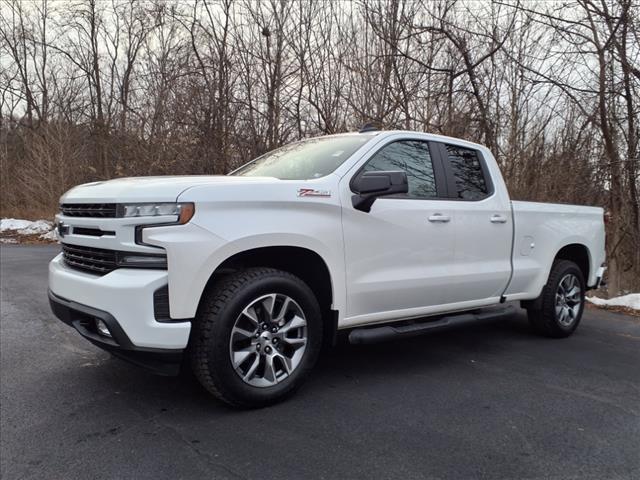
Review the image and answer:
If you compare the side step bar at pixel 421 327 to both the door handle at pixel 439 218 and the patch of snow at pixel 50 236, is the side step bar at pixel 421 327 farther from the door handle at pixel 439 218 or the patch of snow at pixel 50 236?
the patch of snow at pixel 50 236

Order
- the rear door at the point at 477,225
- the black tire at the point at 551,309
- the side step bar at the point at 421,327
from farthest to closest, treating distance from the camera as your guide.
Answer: the black tire at the point at 551,309
the rear door at the point at 477,225
the side step bar at the point at 421,327

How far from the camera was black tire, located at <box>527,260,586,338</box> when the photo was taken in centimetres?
509

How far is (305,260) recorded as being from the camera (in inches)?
138

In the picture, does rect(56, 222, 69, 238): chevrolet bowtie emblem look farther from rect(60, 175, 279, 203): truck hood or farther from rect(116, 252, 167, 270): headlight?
rect(116, 252, 167, 270): headlight

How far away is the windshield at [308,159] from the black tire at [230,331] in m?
0.88

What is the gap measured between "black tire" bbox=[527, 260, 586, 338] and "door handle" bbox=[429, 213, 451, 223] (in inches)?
67.9

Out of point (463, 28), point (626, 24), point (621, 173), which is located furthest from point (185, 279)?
point (463, 28)

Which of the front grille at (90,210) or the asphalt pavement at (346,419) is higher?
the front grille at (90,210)

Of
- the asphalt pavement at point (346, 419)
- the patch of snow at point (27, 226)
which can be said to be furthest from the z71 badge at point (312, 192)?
the patch of snow at point (27, 226)

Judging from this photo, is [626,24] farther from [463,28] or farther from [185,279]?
[185,279]

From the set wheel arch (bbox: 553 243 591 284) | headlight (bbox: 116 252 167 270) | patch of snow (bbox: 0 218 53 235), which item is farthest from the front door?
patch of snow (bbox: 0 218 53 235)

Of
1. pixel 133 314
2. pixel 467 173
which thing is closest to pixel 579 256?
pixel 467 173

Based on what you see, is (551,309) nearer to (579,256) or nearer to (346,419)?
(579,256)

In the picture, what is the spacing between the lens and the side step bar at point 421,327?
11.7 ft
